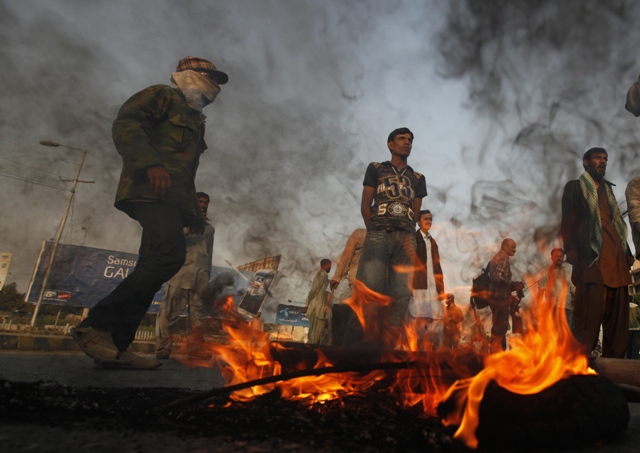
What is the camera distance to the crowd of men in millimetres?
3453

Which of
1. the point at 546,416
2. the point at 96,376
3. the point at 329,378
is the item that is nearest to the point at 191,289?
the point at 96,376

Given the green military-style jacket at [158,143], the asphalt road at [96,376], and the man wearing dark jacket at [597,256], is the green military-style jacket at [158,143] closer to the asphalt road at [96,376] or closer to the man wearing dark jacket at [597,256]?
the asphalt road at [96,376]

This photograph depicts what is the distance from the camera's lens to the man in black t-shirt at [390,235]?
177 inches

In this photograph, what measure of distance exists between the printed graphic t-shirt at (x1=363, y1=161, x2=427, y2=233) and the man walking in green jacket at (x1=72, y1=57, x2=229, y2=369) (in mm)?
2047

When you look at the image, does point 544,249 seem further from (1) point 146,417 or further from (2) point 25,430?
(2) point 25,430

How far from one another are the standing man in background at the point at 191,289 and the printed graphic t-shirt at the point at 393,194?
2812mm

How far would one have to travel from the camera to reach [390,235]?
4.67 m

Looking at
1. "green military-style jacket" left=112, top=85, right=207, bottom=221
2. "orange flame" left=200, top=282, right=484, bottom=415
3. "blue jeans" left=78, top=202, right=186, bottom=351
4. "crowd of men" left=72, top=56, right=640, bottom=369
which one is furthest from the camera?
"green military-style jacket" left=112, top=85, right=207, bottom=221

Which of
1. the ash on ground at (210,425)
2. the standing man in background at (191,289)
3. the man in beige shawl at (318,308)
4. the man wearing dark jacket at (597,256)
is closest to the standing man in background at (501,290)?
the man wearing dark jacket at (597,256)

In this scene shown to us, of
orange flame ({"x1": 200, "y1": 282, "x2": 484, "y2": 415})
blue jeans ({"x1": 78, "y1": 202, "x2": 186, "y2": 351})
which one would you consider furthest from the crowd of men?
orange flame ({"x1": 200, "y1": 282, "x2": 484, "y2": 415})

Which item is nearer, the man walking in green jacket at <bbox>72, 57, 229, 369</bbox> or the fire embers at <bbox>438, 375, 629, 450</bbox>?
the fire embers at <bbox>438, 375, 629, 450</bbox>

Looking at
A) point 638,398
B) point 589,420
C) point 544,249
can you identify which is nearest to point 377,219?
point 544,249

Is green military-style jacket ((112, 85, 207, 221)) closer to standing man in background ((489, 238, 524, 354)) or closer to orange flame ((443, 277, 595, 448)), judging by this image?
orange flame ((443, 277, 595, 448))

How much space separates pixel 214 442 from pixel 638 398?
92.6 inches
